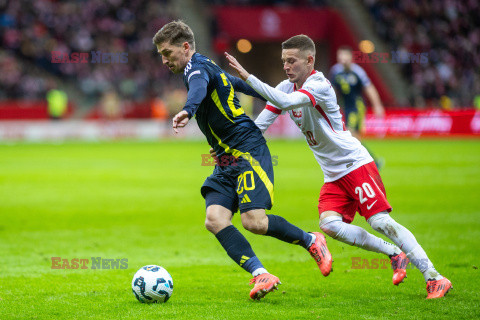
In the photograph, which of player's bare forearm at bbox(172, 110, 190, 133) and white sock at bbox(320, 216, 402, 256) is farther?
white sock at bbox(320, 216, 402, 256)

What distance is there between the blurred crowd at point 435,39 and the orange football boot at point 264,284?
94.1 feet

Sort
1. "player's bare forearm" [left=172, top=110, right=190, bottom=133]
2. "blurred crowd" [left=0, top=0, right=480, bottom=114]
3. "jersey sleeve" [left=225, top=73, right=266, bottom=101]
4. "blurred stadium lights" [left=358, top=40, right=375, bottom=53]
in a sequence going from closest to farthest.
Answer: "player's bare forearm" [left=172, top=110, right=190, bottom=133], "jersey sleeve" [left=225, top=73, right=266, bottom=101], "blurred crowd" [left=0, top=0, right=480, bottom=114], "blurred stadium lights" [left=358, top=40, right=375, bottom=53]

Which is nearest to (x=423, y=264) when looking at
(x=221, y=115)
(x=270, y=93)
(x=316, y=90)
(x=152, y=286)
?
(x=316, y=90)

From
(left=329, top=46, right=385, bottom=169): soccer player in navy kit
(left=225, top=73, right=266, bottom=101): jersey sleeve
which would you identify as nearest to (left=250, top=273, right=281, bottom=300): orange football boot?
(left=225, top=73, right=266, bottom=101): jersey sleeve

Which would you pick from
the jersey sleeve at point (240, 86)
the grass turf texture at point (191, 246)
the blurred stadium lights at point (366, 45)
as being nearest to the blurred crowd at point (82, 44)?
the blurred stadium lights at point (366, 45)

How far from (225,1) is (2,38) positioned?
39.0 ft

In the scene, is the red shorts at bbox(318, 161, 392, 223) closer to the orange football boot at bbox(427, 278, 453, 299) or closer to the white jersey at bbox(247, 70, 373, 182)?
the white jersey at bbox(247, 70, 373, 182)

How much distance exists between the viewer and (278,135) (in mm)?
29953

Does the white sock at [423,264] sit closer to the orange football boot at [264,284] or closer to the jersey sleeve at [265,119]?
the orange football boot at [264,284]

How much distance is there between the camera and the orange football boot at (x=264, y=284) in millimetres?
5066

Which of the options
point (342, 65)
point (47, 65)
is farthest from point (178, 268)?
point (47, 65)

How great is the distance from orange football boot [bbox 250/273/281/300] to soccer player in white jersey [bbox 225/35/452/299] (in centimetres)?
77

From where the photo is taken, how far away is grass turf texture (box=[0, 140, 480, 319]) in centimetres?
514

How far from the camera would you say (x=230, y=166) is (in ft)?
18.0
